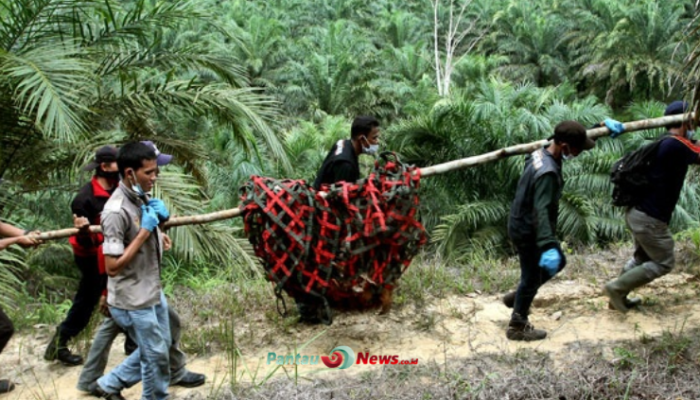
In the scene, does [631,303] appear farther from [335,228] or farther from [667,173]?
[335,228]

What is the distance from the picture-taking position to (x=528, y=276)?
4676 mm

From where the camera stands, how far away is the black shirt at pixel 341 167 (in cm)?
492

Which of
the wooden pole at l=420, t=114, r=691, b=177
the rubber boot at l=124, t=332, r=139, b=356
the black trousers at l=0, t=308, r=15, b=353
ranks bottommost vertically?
the rubber boot at l=124, t=332, r=139, b=356

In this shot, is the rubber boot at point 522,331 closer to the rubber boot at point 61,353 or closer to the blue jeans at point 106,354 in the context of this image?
the blue jeans at point 106,354

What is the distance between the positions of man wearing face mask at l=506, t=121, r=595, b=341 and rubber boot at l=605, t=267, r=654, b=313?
72 cm

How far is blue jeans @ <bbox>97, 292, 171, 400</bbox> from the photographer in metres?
3.72

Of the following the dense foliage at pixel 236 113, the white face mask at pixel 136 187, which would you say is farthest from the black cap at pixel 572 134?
the white face mask at pixel 136 187

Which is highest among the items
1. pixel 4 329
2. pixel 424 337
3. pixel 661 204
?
pixel 661 204

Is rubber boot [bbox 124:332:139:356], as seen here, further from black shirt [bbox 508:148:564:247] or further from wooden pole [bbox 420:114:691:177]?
black shirt [bbox 508:148:564:247]

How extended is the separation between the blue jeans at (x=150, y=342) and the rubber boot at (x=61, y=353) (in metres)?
0.89

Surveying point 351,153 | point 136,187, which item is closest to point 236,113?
point 351,153

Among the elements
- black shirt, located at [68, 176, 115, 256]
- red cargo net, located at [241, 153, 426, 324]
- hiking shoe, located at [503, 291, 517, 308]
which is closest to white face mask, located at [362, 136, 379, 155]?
red cargo net, located at [241, 153, 426, 324]

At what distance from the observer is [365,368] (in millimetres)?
4566

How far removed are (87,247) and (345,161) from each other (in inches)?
75.2
